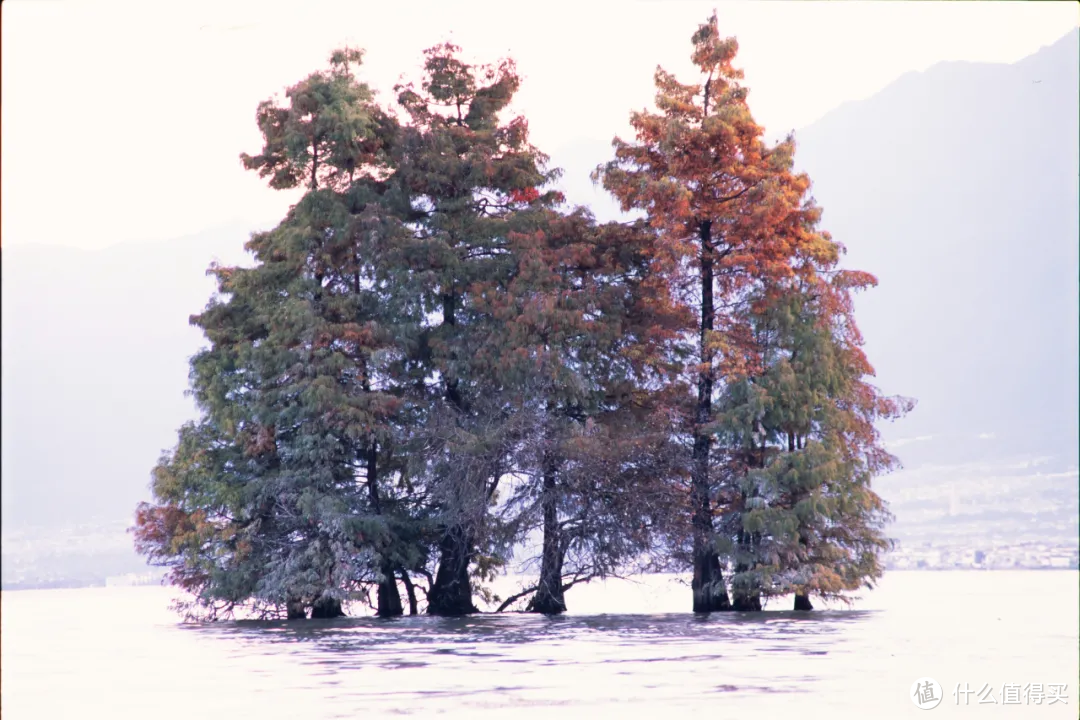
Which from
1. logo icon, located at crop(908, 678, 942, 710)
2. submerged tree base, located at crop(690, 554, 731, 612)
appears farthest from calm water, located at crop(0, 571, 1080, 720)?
submerged tree base, located at crop(690, 554, 731, 612)

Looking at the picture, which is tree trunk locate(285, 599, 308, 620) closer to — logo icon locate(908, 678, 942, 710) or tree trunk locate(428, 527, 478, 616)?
tree trunk locate(428, 527, 478, 616)

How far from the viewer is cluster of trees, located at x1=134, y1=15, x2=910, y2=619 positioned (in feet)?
92.8

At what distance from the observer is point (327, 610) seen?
1213 inches

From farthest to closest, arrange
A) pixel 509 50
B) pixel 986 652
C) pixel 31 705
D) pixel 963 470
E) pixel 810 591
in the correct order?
pixel 963 470
pixel 509 50
pixel 810 591
pixel 986 652
pixel 31 705

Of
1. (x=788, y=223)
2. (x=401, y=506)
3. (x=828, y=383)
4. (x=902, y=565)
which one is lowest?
(x=902, y=565)

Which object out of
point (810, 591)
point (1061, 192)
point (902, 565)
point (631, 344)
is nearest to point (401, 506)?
point (631, 344)

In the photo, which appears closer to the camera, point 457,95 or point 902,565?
point 457,95

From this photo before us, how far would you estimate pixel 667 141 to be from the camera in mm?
28766

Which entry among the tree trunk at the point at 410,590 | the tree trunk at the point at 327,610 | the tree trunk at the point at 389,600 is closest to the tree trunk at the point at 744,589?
the tree trunk at the point at 410,590

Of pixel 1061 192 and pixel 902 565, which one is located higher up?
pixel 1061 192

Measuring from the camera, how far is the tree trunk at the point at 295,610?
30125 millimetres

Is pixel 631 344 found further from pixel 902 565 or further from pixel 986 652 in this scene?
pixel 902 565

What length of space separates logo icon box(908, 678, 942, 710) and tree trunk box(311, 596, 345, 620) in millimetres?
16142

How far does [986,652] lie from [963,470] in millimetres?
94085
